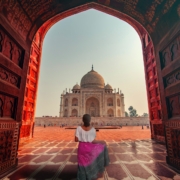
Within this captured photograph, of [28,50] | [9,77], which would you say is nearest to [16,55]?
[28,50]

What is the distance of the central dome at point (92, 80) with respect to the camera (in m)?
38.3

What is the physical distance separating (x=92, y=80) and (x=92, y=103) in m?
7.23

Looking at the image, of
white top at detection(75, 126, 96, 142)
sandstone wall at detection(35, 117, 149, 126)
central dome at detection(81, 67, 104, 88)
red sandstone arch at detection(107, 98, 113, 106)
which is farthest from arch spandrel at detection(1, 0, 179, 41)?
central dome at detection(81, 67, 104, 88)

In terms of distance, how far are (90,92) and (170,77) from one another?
30.6 metres

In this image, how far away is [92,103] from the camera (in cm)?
3644

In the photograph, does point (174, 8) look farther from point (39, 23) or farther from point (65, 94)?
point (65, 94)

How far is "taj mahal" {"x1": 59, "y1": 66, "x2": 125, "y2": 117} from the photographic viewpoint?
3347 centimetres

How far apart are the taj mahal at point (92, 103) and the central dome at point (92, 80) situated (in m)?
0.69

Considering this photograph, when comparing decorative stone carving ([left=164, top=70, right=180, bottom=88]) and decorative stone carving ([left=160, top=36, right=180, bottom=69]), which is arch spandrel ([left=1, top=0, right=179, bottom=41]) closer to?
decorative stone carving ([left=160, top=36, right=180, bottom=69])

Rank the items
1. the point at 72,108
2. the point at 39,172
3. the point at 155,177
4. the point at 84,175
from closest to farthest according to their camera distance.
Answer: the point at 84,175
the point at 155,177
the point at 39,172
the point at 72,108

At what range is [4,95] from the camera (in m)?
2.84

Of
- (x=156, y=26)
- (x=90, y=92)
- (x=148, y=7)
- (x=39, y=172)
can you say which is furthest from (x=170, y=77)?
(x=90, y=92)

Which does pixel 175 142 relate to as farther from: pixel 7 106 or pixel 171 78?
pixel 7 106

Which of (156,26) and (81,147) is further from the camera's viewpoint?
(156,26)
